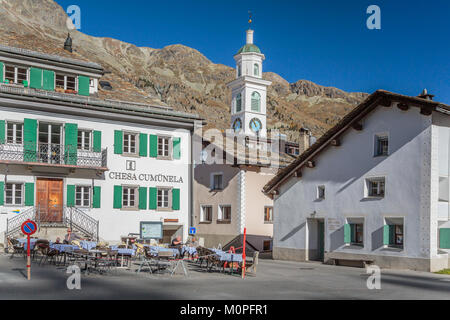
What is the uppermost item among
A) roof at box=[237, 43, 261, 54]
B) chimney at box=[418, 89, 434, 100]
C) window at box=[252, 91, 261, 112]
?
roof at box=[237, 43, 261, 54]

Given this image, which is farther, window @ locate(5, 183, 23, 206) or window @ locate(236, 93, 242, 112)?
window @ locate(236, 93, 242, 112)

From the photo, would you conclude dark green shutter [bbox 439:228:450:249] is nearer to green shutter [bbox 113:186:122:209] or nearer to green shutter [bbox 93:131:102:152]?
green shutter [bbox 113:186:122:209]

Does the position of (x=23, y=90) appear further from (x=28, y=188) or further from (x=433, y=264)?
(x=433, y=264)

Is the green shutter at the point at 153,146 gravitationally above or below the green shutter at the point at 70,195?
above

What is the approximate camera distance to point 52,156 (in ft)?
87.7

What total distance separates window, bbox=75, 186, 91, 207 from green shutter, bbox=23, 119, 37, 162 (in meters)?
2.83

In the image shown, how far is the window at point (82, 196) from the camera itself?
2773 cm

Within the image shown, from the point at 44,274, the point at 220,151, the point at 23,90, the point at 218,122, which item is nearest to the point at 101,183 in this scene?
the point at 23,90

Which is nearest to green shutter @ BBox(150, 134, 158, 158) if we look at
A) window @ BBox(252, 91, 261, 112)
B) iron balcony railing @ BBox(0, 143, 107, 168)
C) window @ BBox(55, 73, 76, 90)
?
iron balcony railing @ BBox(0, 143, 107, 168)

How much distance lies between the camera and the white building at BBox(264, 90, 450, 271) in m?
21.9

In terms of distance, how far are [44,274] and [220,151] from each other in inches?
781

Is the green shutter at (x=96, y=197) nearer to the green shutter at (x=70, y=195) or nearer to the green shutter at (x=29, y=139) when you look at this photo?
the green shutter at (x=70, y=195)

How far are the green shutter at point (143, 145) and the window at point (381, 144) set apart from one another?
39.3 feet

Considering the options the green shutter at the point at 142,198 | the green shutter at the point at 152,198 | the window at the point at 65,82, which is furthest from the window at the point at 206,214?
the window at the point at 65,82
